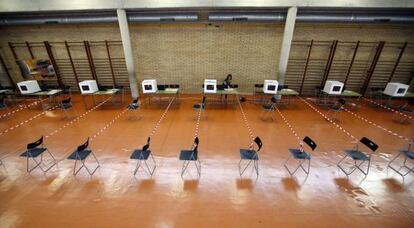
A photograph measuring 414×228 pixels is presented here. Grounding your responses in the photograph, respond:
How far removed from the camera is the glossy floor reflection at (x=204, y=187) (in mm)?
3457

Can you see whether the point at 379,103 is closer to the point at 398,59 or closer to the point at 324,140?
the point at 398,59

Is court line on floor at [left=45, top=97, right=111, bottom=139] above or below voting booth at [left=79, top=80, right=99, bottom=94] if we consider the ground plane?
below

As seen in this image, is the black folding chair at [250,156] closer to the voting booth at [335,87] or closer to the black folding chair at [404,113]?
the voting booth at [335,87]

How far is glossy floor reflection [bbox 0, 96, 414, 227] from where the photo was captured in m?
3.46

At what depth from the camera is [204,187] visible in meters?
4.17

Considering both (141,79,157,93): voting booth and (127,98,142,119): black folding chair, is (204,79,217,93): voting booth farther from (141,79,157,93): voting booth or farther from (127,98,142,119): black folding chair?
(127,98,142,119): black folding chair

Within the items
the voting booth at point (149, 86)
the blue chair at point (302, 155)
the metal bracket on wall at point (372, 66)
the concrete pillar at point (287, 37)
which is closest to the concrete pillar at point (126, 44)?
the voting booth at point (149, 86)

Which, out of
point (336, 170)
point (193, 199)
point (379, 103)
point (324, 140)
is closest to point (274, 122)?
point (324, 140)

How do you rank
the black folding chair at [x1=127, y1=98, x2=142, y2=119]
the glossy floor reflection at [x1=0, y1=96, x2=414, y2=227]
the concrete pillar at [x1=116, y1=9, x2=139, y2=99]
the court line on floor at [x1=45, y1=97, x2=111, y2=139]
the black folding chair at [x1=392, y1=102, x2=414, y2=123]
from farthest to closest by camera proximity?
the concrete pillar at [x1=116, y1=9, x2=139, y2=99] → the black folding chair at [x1=392, y1=102, x2=414, y2=123] → the black folding chair at [x1=127, y1=98, x2=142, y2=119] → the court line on floor at [x1=45, y1=97, x2=111, y2=139] → the glossy floor reflection at [x1=0, y1=96, x2=414, y2=227]

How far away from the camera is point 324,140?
242 inches

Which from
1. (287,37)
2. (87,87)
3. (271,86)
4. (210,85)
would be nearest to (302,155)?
(271,86)

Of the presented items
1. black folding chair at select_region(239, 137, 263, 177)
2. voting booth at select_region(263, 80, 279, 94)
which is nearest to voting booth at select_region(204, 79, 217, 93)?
voting booth at select_region(263, 80, 279, 94)

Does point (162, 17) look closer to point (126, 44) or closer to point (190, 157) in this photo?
point (126, 44)

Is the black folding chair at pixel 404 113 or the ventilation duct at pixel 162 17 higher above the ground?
the ventilation duct at pixel 162 17
